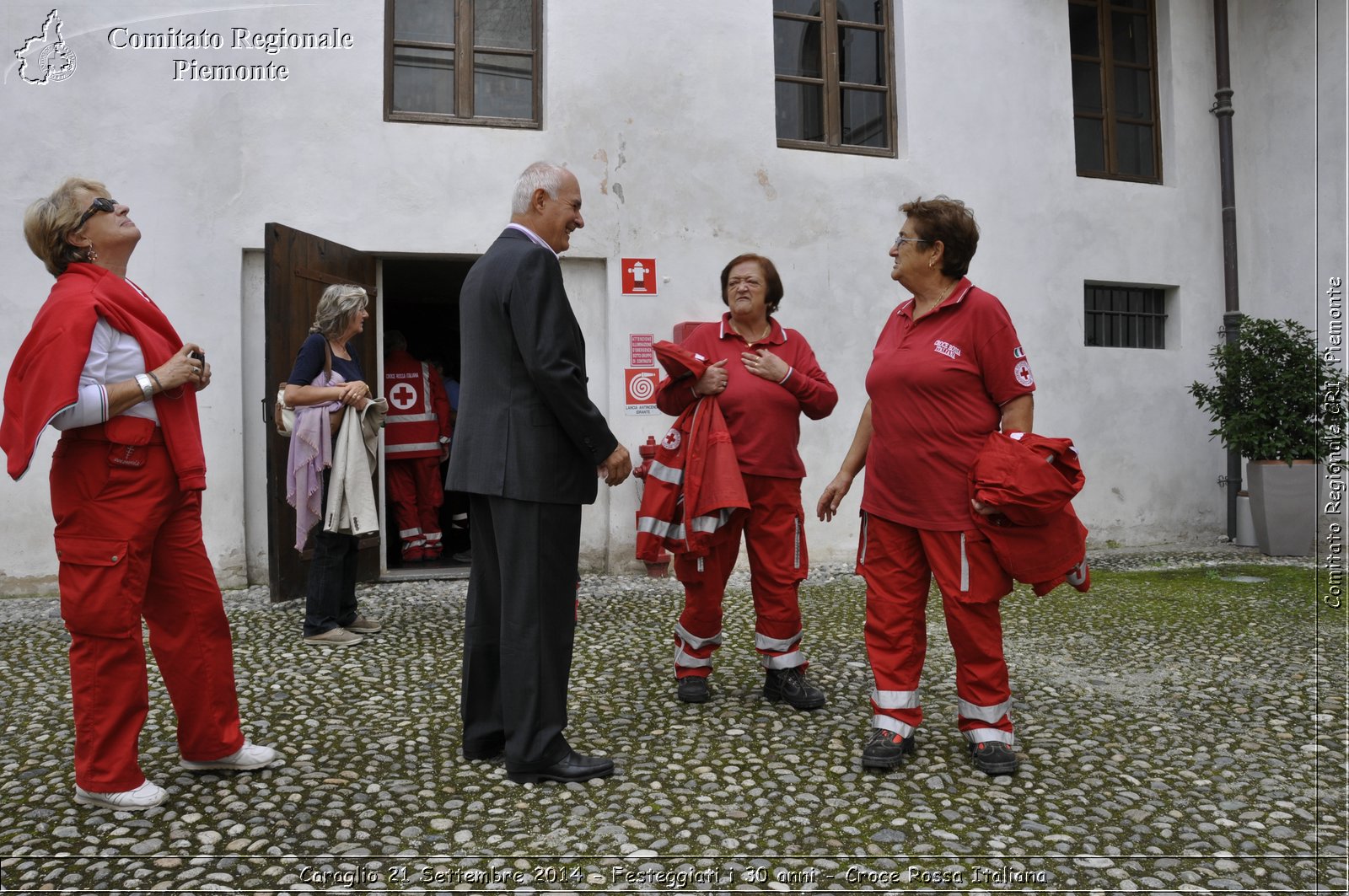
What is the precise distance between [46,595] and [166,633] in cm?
473

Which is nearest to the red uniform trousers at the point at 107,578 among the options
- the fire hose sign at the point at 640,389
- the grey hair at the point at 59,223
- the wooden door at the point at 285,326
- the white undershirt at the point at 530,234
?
the grey hair at the point at 59,223

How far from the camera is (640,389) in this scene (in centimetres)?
766

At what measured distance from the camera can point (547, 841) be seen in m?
2.66

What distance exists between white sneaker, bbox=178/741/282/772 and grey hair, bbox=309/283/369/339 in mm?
2592

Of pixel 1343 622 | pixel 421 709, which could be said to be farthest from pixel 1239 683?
pixel 421 709

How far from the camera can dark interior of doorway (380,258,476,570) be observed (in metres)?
8.43

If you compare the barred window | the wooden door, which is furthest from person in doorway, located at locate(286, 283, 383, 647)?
the barred window

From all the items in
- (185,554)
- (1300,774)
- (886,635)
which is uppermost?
(185,554)

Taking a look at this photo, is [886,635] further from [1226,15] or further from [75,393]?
[1226,15]

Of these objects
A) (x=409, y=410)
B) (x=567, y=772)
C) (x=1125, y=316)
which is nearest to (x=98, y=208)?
(x=567, y=772)

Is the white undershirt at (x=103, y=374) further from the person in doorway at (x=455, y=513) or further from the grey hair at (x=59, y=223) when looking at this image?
the person in doorway at (x=455, y=513)

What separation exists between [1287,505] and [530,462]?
27.2 feet

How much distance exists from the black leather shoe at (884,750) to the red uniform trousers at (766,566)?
0.73 metres

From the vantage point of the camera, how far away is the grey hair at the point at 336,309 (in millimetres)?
5160
